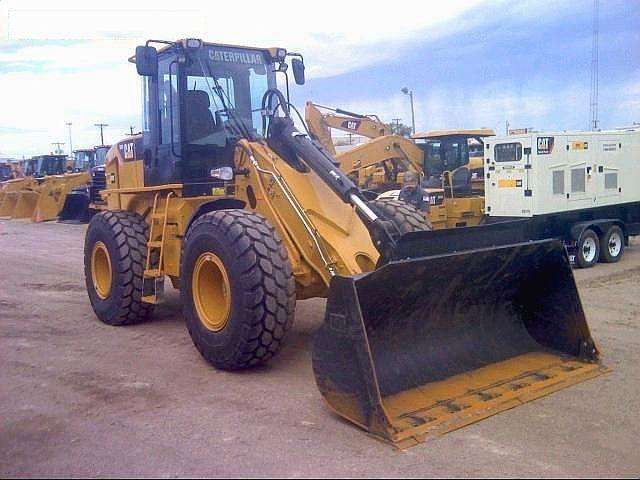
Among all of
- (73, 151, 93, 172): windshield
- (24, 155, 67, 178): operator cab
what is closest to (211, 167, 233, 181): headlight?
(73, 151, 93, 172): windshield

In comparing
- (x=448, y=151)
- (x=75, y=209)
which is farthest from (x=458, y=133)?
(x=75, y=209)

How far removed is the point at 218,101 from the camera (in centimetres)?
736

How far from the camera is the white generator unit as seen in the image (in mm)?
11852

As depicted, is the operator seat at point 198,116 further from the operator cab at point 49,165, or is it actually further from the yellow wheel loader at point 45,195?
the operator cab at point 49,165

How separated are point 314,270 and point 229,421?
165 cm

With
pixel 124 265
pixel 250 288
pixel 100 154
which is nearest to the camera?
pixel 250 288

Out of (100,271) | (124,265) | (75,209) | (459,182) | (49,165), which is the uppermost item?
(49,165)

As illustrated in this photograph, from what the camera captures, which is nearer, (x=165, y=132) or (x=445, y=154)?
(x=165, y=132)

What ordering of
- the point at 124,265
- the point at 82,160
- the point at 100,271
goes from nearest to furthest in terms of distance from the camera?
the point at 124,265 → the point at 100,271 → the point at 82,160

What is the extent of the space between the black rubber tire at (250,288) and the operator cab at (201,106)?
130cm

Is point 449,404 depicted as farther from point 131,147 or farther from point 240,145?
point 131,147

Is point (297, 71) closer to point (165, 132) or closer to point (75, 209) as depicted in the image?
point (165, 132)

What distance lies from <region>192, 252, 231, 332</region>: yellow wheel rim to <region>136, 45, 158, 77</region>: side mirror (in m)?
2.22

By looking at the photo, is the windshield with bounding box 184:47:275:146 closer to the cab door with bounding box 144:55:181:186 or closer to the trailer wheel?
the cab door with bounding box 144:55:181:186
